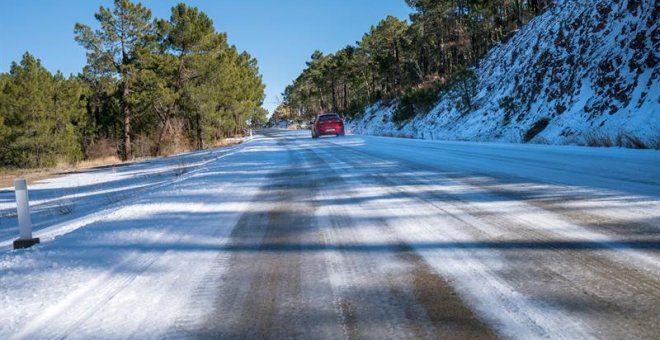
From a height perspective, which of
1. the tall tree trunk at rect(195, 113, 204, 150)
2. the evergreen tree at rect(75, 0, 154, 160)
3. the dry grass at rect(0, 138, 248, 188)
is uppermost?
the evergreen tree at rect(75, 0, 154, 160)

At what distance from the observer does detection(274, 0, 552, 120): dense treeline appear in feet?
118

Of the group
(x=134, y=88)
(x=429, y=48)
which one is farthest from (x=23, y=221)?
(x=429, y=48)

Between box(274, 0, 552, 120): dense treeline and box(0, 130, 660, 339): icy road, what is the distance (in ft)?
74.1

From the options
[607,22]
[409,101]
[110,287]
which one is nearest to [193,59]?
[409,101]

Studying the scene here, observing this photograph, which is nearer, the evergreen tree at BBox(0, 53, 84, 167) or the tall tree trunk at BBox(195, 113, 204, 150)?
the tall tree trunk at BBox(195, 113, 204, 150)

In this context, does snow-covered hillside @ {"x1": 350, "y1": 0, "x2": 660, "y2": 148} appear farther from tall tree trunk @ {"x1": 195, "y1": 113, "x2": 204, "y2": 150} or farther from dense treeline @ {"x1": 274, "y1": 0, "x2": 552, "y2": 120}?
tall tree trunk @ {"x1": 195, "y1": 113, "x2": 204, "y2": 150}

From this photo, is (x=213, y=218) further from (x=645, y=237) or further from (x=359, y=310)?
(x=645, y=237)

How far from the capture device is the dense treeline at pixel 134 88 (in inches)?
1220

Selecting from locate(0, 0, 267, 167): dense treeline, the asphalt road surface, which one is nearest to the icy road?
the asphalt road surface

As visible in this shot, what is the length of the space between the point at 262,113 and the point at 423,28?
164 feet

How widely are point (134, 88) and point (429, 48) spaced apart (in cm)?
3598

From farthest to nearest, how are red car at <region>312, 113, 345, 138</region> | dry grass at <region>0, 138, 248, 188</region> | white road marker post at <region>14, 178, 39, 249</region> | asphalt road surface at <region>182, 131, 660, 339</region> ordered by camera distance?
red car at <region>312, 113, 345, 138</region> → dry grass at <region>0, 138, 248, 188</region> → white road marker post at <region>14, 178, 39, 249</region> → asphalt road surface at <region>182, 131, 660, 339</region>

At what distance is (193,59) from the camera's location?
3203 centimetres

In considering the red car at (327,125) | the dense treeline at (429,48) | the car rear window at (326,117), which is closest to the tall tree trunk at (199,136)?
the red car at (327,125)
